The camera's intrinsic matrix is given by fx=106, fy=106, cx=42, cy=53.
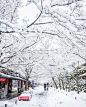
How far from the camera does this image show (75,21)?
2320mm

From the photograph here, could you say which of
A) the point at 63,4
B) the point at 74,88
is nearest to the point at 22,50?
the point at 63,4

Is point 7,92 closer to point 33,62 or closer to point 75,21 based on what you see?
point 33,62

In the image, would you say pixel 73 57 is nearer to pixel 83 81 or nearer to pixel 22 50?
pixel 22 50

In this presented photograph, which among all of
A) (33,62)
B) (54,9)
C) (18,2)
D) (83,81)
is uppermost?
(18,2)

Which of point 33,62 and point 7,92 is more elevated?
point 33,62

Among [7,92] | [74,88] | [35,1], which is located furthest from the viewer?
[74,88]

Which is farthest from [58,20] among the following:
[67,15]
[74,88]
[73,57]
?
[74,88]

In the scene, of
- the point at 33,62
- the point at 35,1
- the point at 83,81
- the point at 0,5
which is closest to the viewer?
the point at 35,1

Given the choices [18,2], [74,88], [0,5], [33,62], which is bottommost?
[74,88]

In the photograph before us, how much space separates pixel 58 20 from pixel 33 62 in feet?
12.0

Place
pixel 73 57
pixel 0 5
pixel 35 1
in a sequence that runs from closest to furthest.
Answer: pixel 35 1 → pixel 0 5 → pixel 73 57

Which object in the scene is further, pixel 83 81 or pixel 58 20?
pixel 83 81

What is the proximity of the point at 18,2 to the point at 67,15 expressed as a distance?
3.56 meters

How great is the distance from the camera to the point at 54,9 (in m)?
2.32
